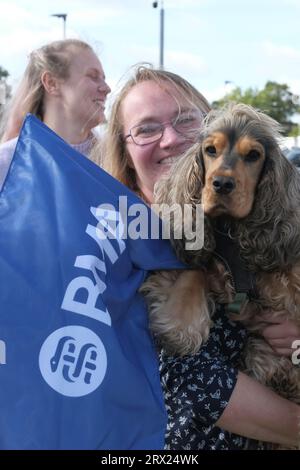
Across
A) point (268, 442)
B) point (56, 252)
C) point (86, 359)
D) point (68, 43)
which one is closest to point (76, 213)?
point (56, 252)

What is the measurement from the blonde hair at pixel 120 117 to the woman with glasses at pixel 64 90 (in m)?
1.56

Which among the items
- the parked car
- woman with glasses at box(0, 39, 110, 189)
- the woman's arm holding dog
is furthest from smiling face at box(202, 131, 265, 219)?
woman with glasses at box(0, 39, 110, 189)

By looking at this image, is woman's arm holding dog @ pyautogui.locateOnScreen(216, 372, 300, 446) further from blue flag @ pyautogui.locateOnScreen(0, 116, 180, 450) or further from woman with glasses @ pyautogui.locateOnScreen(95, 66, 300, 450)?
blue flag @ pyautogui.locateOnScreen(0, 116, 180, 450)

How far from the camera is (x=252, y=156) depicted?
98.3 inches

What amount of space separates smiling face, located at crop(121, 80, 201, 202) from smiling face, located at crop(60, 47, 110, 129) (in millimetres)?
2021

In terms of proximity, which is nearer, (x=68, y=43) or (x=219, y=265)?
(x=219, y=265)

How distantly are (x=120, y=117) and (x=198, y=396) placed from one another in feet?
4.50

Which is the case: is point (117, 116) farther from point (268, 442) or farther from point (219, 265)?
point (268, 442)

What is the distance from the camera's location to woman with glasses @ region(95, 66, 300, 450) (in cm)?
229

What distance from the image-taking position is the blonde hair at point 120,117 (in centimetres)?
302

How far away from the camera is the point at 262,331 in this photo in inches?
102

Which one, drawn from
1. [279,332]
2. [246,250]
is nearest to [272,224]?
[246,250]

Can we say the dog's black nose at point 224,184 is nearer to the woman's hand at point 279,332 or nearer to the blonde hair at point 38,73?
the woman's hand at point 279,332
